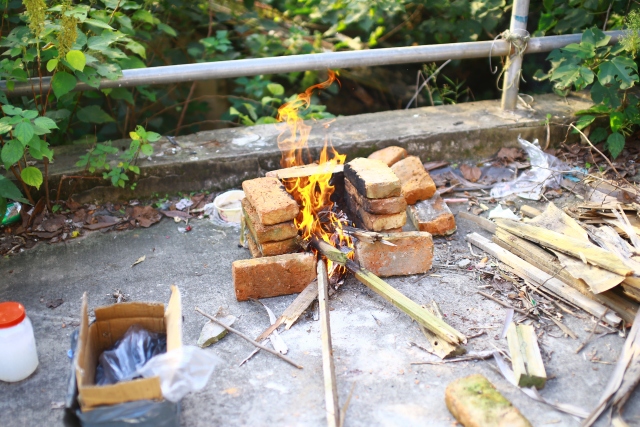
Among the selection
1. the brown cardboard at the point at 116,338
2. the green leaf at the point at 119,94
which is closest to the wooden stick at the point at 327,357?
the brown cardboard at the point at 116,338

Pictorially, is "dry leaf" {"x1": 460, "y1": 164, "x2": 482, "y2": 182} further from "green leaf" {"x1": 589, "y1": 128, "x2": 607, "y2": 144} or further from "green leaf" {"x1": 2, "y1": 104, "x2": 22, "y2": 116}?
"green leaf" {"x1": 2, "y1": 104, "x2": 22, "y2": 116}

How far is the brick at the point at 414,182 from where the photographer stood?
4167 mm

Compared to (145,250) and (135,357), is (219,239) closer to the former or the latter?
(145,250)

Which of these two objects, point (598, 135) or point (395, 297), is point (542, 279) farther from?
point (598, 135)

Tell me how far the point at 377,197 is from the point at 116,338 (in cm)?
168

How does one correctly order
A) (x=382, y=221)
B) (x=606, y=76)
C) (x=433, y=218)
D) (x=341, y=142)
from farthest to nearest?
(x=341, y=142) → (x=606, y=76) → (x=433, y=218) → (x=382, y=221)

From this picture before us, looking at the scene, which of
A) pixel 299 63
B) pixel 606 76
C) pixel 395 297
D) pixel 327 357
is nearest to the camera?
pixel 327 357

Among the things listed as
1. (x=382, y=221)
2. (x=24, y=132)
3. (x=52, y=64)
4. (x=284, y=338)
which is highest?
(x=52, y=64)

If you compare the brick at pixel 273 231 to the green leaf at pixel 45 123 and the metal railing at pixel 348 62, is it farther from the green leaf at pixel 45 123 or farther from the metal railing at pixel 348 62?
the metal railing at pixel 348 62

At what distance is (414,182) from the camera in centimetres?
419

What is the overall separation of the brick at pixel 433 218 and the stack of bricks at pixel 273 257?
0.92m

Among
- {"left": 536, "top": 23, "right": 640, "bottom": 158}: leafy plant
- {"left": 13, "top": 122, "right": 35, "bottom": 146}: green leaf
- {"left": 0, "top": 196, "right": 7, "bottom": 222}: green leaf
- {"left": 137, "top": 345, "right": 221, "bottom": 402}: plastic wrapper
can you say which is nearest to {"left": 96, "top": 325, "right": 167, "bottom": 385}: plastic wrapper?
{"left": 137, "top": 345, "right": 221, "bottom": 402}: plastic wrapper

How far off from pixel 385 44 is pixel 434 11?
730 millimetres

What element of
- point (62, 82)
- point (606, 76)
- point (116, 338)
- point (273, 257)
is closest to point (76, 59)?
point (62, 82)
